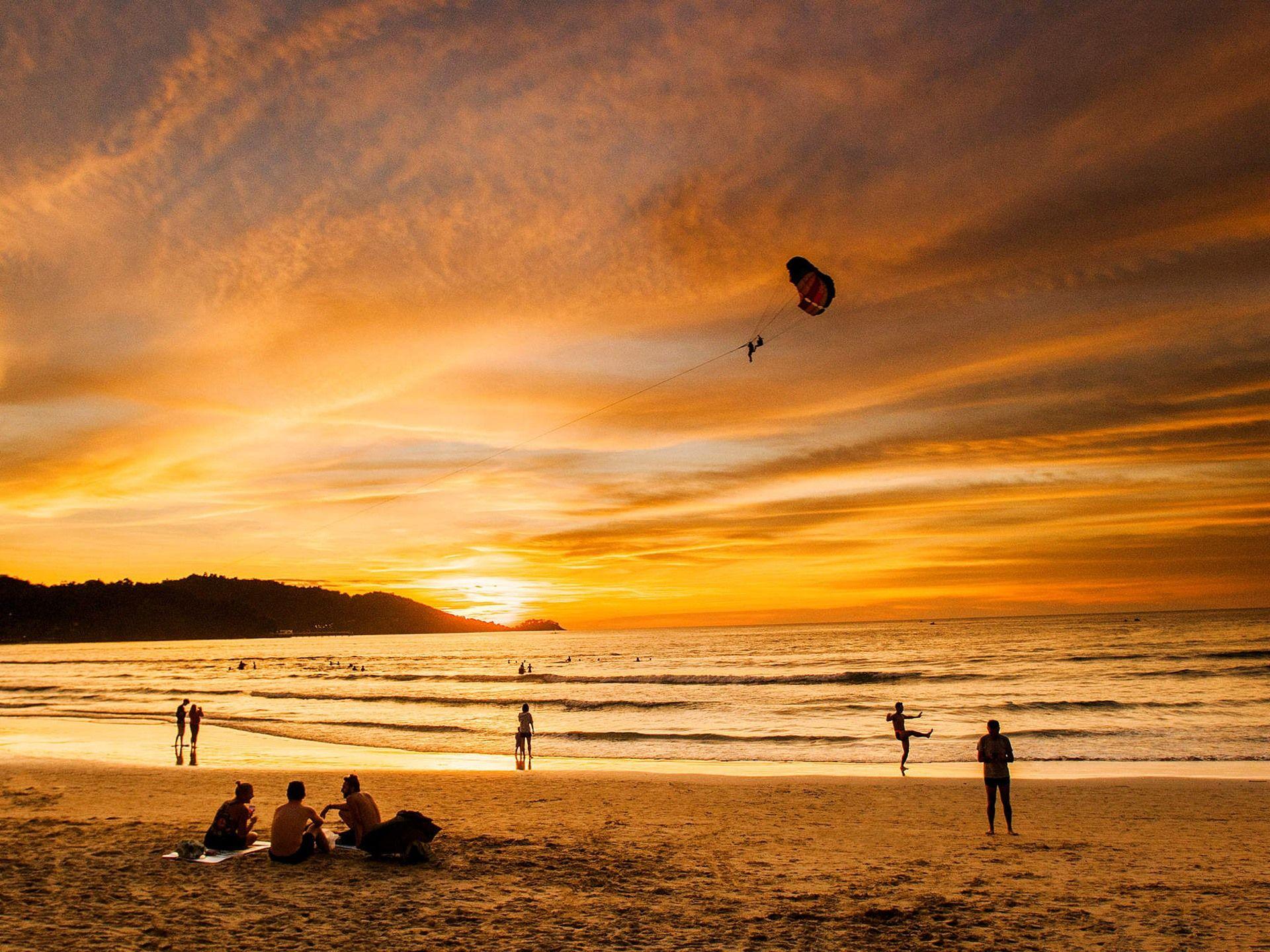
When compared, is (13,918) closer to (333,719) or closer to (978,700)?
(333,719)

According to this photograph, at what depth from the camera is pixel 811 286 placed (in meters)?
15.7

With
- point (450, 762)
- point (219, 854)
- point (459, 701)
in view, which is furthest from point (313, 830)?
point (459, 701)

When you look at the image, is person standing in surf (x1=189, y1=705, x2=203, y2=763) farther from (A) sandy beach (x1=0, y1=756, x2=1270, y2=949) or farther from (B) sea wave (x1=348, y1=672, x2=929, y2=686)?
(B) sea wave (x1=348, y1=672, x2=929, y2=686)

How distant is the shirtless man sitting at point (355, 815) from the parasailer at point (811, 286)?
11.0m

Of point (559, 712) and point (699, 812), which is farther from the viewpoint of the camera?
point (559, 712)

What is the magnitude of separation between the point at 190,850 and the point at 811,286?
13.4 meters

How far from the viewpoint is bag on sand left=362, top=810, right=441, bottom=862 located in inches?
380

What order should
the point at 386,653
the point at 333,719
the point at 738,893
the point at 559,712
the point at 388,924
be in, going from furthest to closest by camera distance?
the point at 386,653, the point at 559,712, the point at 333,719, the point at 738,893, the point at 388,924

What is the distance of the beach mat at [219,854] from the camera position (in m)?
9.62

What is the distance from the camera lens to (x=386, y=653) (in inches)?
5723

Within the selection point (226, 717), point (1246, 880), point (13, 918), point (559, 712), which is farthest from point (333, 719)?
point (1246, 880)

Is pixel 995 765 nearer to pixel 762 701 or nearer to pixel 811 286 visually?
pixel 811 286

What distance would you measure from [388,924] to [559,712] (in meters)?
33.8

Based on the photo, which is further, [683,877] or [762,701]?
[762,701]
